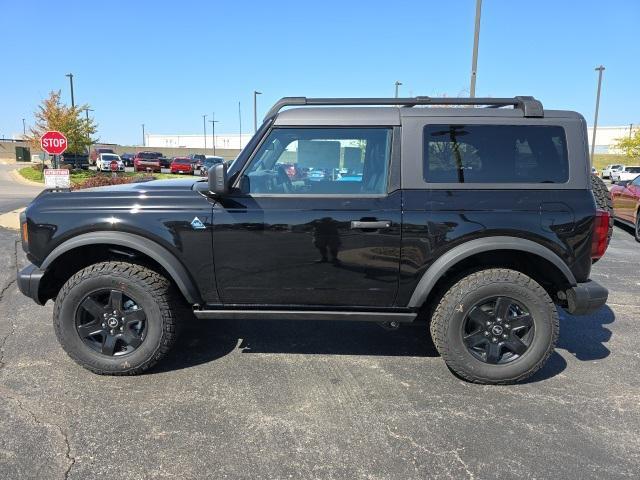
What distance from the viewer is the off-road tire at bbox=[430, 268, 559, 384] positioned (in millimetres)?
3395

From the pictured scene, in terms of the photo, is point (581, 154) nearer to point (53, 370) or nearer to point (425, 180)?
point (425, 180)

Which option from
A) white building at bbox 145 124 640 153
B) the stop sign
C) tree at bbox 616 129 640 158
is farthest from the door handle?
white building at bbox 145 124 640 153

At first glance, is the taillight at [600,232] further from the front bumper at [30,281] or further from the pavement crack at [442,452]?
the front bumper at [30,281]

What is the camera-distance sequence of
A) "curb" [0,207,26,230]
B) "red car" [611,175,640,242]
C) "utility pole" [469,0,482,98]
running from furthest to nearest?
"curb" [0,207,26,230] < "red car" [611,175,640,242] < "utility pole" [469,0,482,98]

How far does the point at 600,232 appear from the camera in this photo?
3430 mm

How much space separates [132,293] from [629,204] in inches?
404

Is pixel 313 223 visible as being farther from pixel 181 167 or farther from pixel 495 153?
pixel 181 167

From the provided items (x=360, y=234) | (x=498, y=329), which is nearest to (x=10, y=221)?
(x=360, y=234)

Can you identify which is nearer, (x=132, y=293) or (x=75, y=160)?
(x=132, y=293)

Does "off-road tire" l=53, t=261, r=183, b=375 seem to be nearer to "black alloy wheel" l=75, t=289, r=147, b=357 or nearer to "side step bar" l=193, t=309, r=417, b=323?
"black alloy wheel" l=75, t=289, r=147, b=357

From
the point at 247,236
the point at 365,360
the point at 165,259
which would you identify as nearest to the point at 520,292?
the point at 365,360

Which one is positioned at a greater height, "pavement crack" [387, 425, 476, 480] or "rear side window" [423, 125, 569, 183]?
"rear side window" [423, 125, 569, 183]

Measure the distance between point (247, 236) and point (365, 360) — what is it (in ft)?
4.70

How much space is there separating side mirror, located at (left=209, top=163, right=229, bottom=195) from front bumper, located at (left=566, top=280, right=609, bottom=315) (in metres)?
2.57
